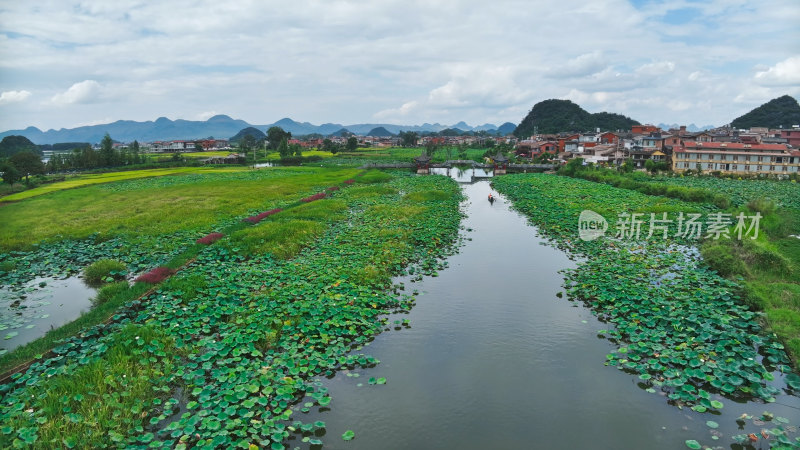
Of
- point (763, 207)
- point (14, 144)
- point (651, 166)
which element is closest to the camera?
point (763, 207)

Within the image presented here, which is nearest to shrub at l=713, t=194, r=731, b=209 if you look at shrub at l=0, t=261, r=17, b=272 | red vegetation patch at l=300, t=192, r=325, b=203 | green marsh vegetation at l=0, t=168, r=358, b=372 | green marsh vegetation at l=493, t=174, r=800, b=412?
green marsh vegetation at l=493, t=174, r=800, b=412

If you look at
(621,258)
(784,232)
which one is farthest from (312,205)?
(784,232)

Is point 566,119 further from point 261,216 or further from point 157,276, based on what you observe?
point 157,276

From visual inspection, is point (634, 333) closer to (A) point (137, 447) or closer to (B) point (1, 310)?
(A) point (137, 447)

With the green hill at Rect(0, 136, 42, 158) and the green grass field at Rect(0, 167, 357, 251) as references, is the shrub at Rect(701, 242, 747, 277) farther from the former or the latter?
the green hill at Rect(0, 136, 42, 158)

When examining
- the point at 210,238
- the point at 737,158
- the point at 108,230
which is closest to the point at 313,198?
the point at 210,238

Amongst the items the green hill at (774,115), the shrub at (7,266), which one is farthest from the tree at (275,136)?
the green hill at (774,115)
